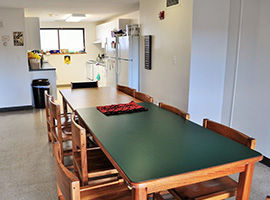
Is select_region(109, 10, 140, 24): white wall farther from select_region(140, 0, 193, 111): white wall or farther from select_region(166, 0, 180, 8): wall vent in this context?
select_region(166, 0, 180, 8): wall vent

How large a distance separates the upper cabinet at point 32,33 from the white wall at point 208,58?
13.4 ft

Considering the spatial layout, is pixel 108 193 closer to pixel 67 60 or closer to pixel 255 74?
pixel 255 74

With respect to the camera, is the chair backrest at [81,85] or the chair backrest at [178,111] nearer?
the chair backrest at [178,111]

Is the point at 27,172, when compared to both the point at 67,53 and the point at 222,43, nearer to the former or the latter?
the point at 222,43

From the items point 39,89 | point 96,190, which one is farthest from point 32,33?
point 96,190

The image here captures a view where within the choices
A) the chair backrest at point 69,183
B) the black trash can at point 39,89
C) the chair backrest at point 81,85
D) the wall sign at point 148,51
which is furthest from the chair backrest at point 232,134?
the black trash can at point 39,89

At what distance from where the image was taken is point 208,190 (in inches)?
64.5

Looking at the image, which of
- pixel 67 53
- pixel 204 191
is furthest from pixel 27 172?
pixel 67 53

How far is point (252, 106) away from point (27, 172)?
286 cm

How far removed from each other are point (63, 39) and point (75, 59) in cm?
85

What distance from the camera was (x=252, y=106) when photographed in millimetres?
3227

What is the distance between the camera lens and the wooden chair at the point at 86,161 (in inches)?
67.8

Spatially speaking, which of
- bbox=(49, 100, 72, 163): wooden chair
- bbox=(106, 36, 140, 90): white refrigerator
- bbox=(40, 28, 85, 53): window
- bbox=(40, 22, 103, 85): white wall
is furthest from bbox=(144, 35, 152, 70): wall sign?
bbox=(40, 28, 85, 53): window

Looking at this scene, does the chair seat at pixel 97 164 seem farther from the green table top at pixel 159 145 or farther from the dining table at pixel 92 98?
the dining table at pixel 92 98
